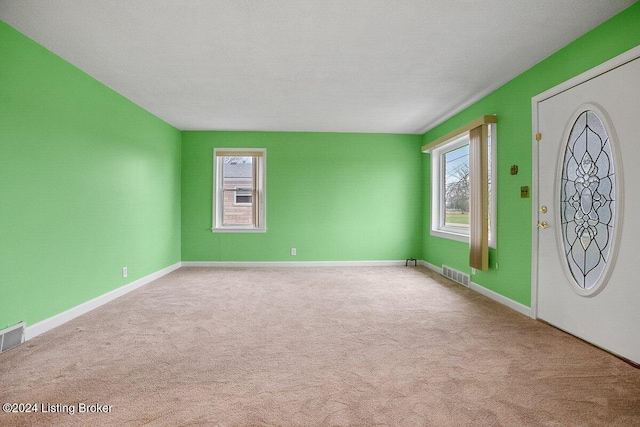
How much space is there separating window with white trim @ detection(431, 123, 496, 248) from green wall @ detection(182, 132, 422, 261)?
0.53m

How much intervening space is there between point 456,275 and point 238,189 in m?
4.05

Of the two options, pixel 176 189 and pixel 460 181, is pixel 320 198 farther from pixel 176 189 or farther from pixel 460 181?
pixel 176 189

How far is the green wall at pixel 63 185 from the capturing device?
2.55 meters

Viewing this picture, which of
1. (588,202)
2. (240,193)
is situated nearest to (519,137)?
(588,202)

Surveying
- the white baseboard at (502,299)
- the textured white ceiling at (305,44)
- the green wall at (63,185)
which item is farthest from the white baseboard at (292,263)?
the textured white ceiling at (305,44)

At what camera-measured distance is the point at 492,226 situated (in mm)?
3975

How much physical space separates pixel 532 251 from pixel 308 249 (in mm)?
3720

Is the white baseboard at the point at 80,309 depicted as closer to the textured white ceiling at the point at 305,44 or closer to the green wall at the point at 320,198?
the green wall at the point at 320,198

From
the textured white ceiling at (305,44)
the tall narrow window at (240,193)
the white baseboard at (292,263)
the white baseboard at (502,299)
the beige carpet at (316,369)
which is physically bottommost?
the beige carpet at (316,369)

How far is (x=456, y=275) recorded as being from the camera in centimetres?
485

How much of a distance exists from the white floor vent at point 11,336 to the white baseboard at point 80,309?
63 millimetres

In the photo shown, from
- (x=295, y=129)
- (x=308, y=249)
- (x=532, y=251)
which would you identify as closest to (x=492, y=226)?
(x=532, y=251)

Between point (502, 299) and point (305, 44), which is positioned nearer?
point (305, 44)

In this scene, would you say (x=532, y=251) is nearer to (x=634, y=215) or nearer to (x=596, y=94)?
(x=634, y=215)
